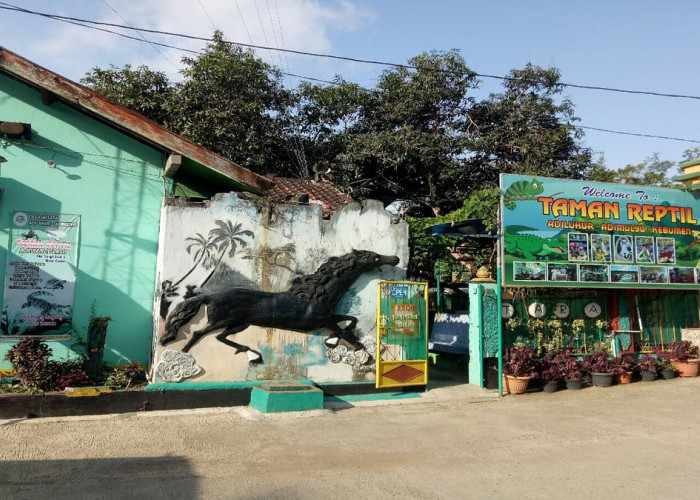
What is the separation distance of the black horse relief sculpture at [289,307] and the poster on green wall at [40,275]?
1879 mm

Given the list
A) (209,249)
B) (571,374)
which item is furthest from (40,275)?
(571,374)

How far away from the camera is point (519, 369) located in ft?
31.9

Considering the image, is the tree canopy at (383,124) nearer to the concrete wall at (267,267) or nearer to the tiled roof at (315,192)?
the tiled roof at (315,192)

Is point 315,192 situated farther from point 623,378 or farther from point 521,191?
point 623,378

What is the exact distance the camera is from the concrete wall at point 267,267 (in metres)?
8.19

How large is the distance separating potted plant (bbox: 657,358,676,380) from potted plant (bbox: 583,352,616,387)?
1.34m

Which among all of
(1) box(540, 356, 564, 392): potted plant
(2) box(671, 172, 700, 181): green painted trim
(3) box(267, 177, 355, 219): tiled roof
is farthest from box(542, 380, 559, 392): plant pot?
(2) box(671, 172, 700, 181): green painted trim

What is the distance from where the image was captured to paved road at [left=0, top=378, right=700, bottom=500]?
4.95 m

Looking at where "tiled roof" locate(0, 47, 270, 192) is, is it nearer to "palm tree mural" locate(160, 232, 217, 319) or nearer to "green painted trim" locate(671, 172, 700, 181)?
"palm tree mural" locate(160, 232, 217, 319)

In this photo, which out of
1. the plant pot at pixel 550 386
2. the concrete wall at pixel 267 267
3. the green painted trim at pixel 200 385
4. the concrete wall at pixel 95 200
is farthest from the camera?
the plant pot at pixel 550 386

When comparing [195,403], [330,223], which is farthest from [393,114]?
[195,403]

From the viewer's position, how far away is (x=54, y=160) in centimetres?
855

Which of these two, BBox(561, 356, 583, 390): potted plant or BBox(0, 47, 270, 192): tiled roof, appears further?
BBox(561, 356, 583, 390): potted plant

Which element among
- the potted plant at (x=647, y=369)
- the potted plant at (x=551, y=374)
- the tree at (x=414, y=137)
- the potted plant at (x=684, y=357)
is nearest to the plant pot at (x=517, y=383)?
the potted plant at (x=551, y=374)
